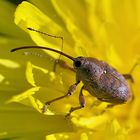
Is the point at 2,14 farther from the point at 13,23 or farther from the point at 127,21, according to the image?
the point at 127,21

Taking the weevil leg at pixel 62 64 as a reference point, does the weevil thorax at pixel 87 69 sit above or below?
above

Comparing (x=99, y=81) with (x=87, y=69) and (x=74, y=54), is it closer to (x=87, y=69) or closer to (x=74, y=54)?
(x=87, y=69)

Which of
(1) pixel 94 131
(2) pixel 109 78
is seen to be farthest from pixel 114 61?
(1) pixel 94 131

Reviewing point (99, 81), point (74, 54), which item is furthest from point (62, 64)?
point (99, 81)

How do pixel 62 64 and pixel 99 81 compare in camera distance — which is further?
pixel 62 64
